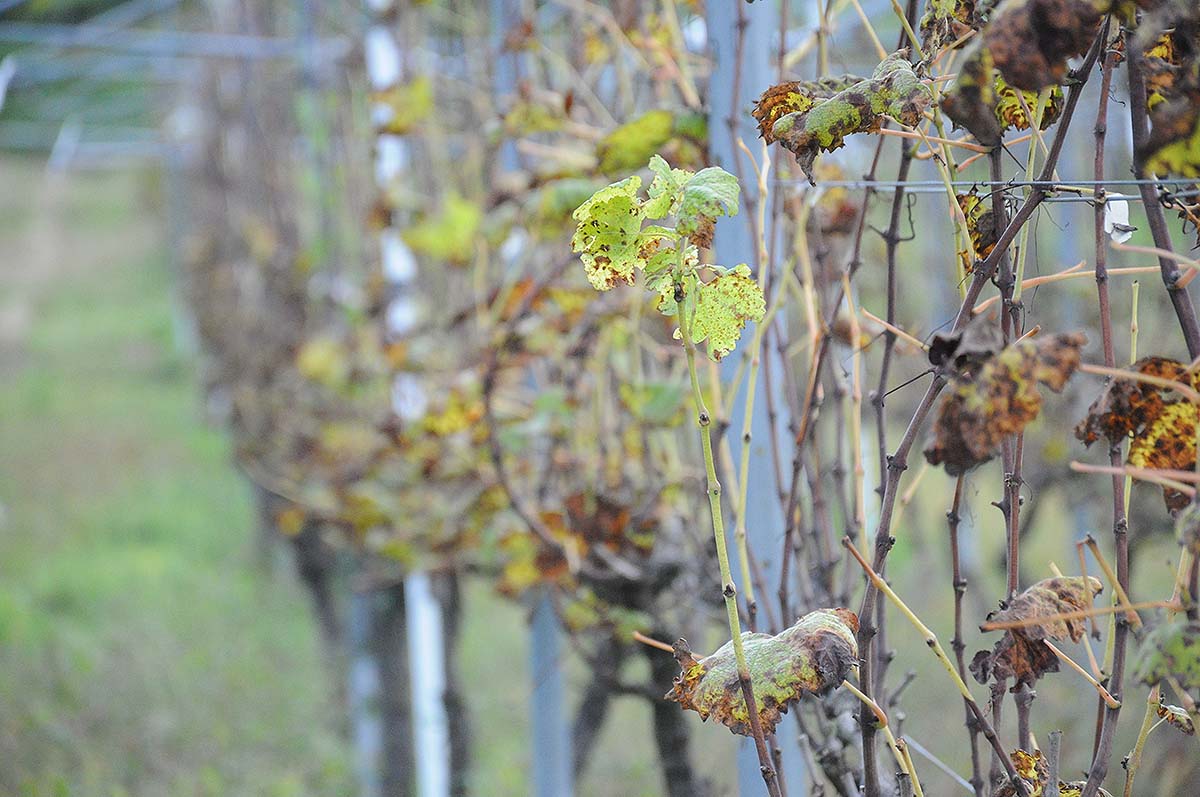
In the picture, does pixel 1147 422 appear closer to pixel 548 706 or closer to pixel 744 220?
pixel 744 220

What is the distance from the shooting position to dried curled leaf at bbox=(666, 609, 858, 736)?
2.67ft

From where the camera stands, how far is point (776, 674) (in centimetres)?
82

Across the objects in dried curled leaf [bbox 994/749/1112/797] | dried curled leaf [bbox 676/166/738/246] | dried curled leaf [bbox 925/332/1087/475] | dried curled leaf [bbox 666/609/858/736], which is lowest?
dried curled leaf [bbox 994/749/1112/797]

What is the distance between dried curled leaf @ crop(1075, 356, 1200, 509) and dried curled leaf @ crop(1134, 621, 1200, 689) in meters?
0.15

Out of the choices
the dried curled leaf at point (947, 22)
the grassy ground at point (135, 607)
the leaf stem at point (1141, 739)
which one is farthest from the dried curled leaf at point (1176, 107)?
the grassy ground at point (135, 607)

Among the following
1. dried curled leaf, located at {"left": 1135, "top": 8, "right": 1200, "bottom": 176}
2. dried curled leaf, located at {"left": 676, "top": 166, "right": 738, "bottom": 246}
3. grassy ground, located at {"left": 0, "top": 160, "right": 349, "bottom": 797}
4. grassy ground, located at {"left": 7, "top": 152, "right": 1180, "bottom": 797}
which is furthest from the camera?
grassy ground, located at {"left": 0, "top": 160, "right": 349, "bottom": 797}

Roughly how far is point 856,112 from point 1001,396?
26cm

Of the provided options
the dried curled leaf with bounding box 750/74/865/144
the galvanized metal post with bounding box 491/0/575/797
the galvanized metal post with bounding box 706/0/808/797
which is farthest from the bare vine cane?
the galvanized metal post with bounding box 491/0/575/797

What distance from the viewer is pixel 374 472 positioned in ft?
10.5

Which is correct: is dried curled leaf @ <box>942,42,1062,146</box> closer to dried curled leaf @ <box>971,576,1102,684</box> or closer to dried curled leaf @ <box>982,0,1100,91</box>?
dried curled leaf @ <box>982,0,1100,91</box>

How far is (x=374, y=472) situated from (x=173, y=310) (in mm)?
8194

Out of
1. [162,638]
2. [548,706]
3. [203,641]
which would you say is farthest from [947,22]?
[162,638]

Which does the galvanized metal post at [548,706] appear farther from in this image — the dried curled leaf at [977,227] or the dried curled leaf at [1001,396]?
the dried curled leaf at [1001,396]

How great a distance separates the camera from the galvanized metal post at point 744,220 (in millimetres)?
1345
